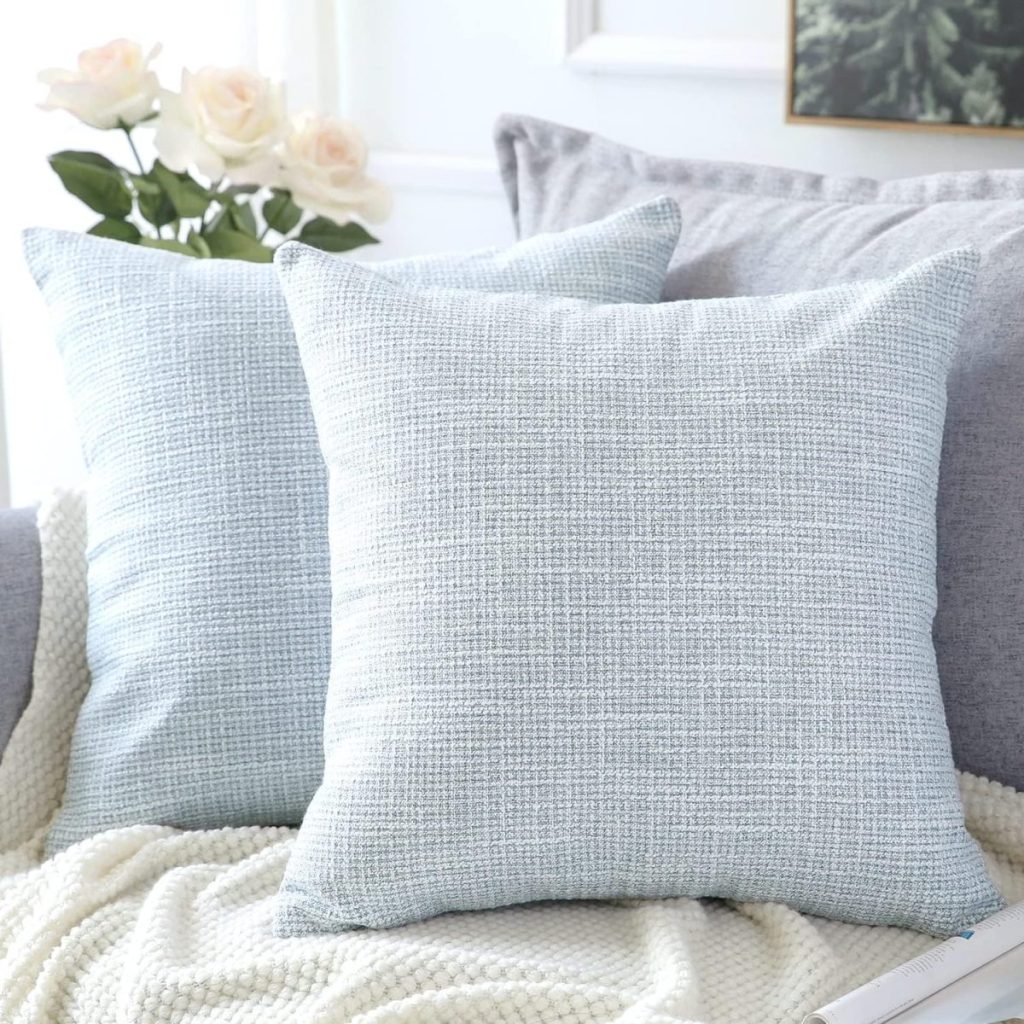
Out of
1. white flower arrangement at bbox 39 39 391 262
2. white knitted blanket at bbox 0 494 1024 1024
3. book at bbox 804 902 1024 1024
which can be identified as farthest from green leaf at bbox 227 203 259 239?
book at bbox 804 902 1024 1024

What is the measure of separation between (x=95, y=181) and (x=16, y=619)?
577 mm

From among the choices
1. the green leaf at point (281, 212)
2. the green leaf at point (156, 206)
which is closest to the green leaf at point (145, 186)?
the green leaf at point (156, 206)

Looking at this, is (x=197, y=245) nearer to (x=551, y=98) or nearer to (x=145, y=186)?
(x=145, y=186)

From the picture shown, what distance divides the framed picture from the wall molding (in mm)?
73

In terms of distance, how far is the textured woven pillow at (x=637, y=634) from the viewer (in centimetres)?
96

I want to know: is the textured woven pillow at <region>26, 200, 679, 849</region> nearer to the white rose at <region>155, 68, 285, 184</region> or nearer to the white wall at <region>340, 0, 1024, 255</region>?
the white rose at <region>155, 68, 285, 184</region>

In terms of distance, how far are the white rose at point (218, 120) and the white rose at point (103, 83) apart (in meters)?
0.03

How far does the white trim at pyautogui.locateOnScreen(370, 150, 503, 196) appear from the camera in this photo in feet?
6.20

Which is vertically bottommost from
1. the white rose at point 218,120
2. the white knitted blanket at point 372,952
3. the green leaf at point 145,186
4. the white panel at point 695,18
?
the white knitted blanket at point 372,952

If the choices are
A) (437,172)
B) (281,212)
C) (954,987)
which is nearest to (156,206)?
(281,212)

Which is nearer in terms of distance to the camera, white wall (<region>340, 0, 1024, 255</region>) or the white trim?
white wall (<region>340, 0, 1024, 255</region>)

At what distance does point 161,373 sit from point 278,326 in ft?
0.32

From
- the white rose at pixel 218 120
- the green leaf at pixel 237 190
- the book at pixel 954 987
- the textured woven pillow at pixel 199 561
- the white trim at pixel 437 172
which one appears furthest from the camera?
the white trim at pixel 437 172

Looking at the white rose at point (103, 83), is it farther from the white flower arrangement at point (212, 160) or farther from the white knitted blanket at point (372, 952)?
the white knitted blanket at point (372, 952)
